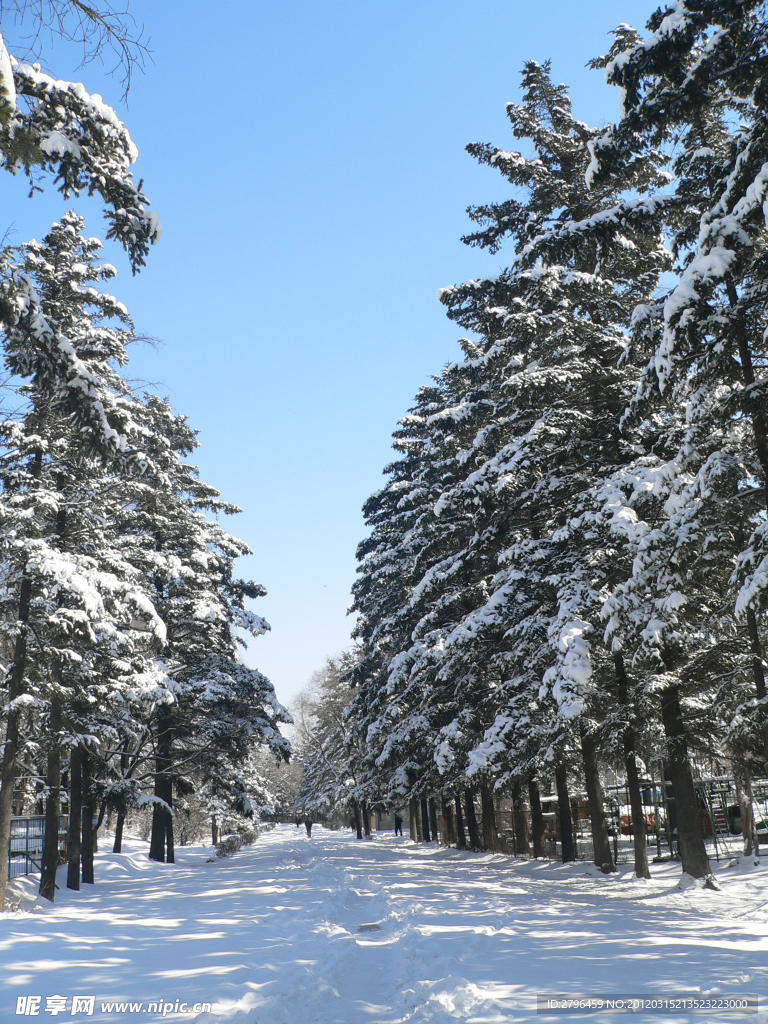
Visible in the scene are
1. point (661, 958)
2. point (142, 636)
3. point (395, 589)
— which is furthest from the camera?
point (395, 589)

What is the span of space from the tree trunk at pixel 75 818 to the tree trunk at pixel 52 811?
1.10 metres

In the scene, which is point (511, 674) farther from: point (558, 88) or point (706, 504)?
point (558, 88)

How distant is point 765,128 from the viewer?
8.55 m

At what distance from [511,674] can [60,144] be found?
16878 millimetres

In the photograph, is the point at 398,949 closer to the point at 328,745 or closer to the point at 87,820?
the point at 87,820

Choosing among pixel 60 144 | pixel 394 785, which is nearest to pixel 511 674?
pixel 394 785

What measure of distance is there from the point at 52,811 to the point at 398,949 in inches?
420

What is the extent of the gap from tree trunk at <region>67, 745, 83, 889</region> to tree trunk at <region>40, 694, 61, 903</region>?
43.4 inches

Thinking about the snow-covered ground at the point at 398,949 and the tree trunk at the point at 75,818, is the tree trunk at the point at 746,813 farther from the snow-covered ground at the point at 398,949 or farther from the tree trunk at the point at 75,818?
the tree trunk at the point at 75,818

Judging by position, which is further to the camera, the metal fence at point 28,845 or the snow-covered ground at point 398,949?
the metal fence at point 28,845

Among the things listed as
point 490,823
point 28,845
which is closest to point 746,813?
point 490,823

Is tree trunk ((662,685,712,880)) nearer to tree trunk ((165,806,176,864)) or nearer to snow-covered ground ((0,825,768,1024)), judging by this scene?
snow-covered ground ((0,825,768,1024))

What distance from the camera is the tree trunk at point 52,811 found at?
1548cm

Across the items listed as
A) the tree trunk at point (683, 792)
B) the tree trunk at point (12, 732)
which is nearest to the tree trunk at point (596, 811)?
the tree trunk at point (683, 792)
